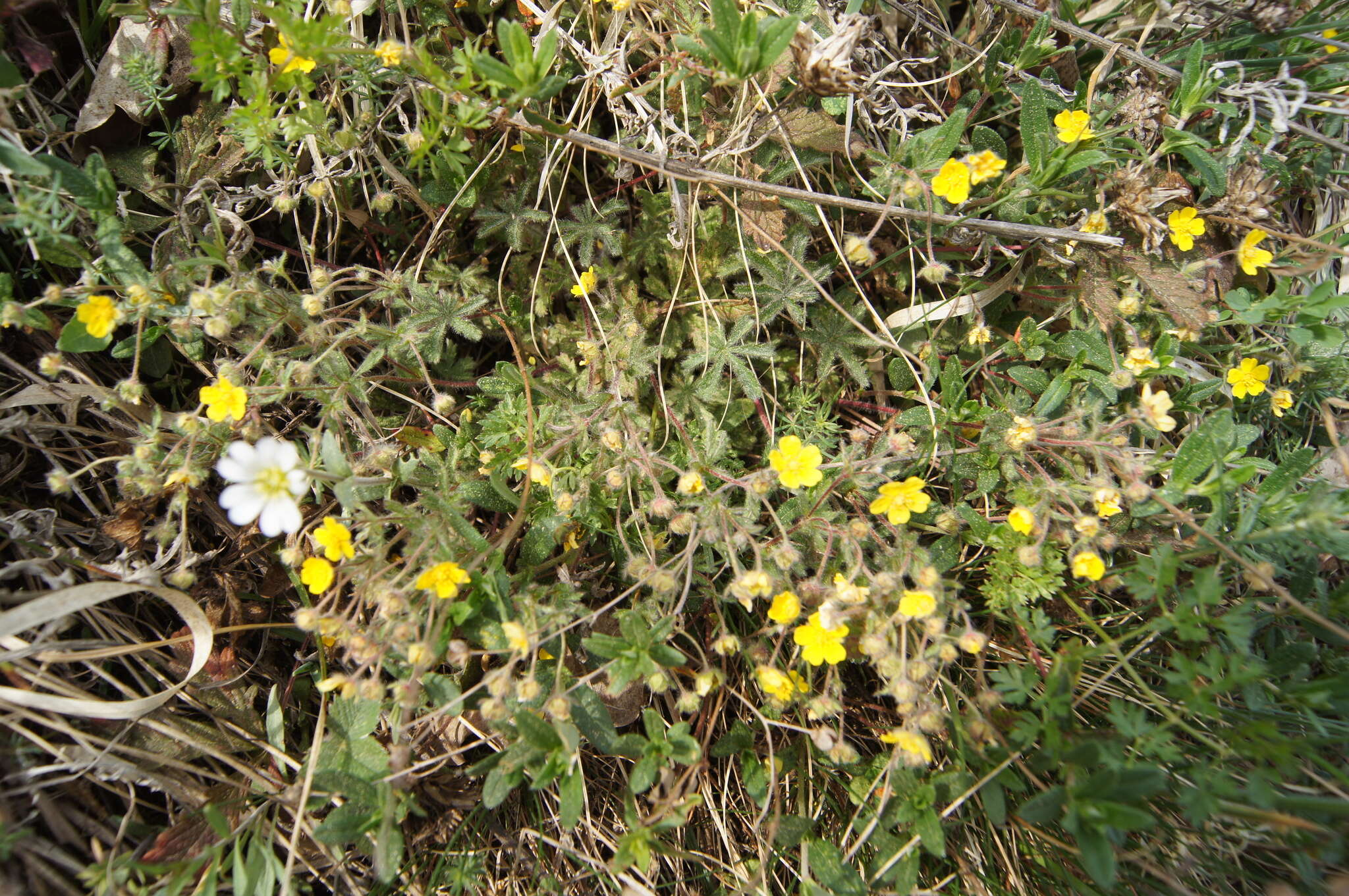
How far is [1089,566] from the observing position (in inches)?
98.5

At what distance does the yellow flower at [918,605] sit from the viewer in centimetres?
233

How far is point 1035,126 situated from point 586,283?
6.52 feet

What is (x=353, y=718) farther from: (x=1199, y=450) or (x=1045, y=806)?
(x=1199, y=450)

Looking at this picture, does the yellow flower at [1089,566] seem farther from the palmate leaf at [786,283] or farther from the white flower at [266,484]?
the white flower at [266,484]

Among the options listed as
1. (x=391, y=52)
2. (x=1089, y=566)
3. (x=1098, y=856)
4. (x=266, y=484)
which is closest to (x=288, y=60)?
(x=391, y=52)

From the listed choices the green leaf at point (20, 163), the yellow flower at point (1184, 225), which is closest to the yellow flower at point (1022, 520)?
the yellow flower at point (1184, 225)

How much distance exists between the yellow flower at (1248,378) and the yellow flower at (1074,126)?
126 centimetres

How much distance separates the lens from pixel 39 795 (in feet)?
8.70

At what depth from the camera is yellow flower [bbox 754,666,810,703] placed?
2.44 meters

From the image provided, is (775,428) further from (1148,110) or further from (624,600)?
(1148,110)

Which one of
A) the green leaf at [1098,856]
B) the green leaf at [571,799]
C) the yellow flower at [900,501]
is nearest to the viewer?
the green leaf at [1098,856]

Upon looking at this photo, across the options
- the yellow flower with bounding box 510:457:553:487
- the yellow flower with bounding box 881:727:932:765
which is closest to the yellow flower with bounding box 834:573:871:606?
the yellow flower with bounding box 881:727:932:765

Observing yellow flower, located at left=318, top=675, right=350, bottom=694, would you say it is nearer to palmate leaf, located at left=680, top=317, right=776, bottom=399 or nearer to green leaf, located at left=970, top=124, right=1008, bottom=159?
palmate leaf, located at left=680, top=317, right=776, bottom=399

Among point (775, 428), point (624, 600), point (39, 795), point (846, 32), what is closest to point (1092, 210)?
point (846, 32)
